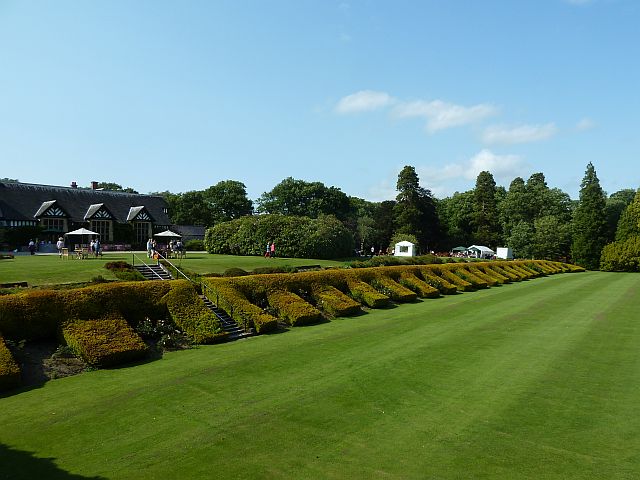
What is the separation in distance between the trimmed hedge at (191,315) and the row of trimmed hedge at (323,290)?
5.49 feet

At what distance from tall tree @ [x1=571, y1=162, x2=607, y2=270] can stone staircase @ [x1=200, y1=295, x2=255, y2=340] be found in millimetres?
65234

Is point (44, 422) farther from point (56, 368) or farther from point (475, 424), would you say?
point (475, 424)

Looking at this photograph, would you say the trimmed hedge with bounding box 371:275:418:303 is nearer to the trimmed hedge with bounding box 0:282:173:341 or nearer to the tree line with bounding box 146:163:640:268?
the trimmed hedge with bounding box 0:282:173:341

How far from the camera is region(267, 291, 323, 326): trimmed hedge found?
851 inches

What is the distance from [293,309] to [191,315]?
15.9 feet

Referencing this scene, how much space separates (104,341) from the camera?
51.3 feet

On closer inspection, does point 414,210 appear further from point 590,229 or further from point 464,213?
point 590,229

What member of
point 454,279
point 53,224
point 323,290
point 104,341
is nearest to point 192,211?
point 53,224

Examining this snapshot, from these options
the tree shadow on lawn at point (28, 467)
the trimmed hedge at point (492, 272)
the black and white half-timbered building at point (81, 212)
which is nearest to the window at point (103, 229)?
the black and white half-timbered building at point (81, 212)

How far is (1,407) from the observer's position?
38.3ft

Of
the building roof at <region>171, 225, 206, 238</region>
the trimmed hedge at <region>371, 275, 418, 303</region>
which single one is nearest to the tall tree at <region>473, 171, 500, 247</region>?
the building roof at <region>171, 225, 206, 238</region>

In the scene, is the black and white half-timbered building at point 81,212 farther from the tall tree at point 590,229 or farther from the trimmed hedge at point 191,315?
the tall tree at point 590,229

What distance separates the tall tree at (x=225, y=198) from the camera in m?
88.9

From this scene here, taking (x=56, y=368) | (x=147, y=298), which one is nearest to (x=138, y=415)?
(x=56, y=368)
